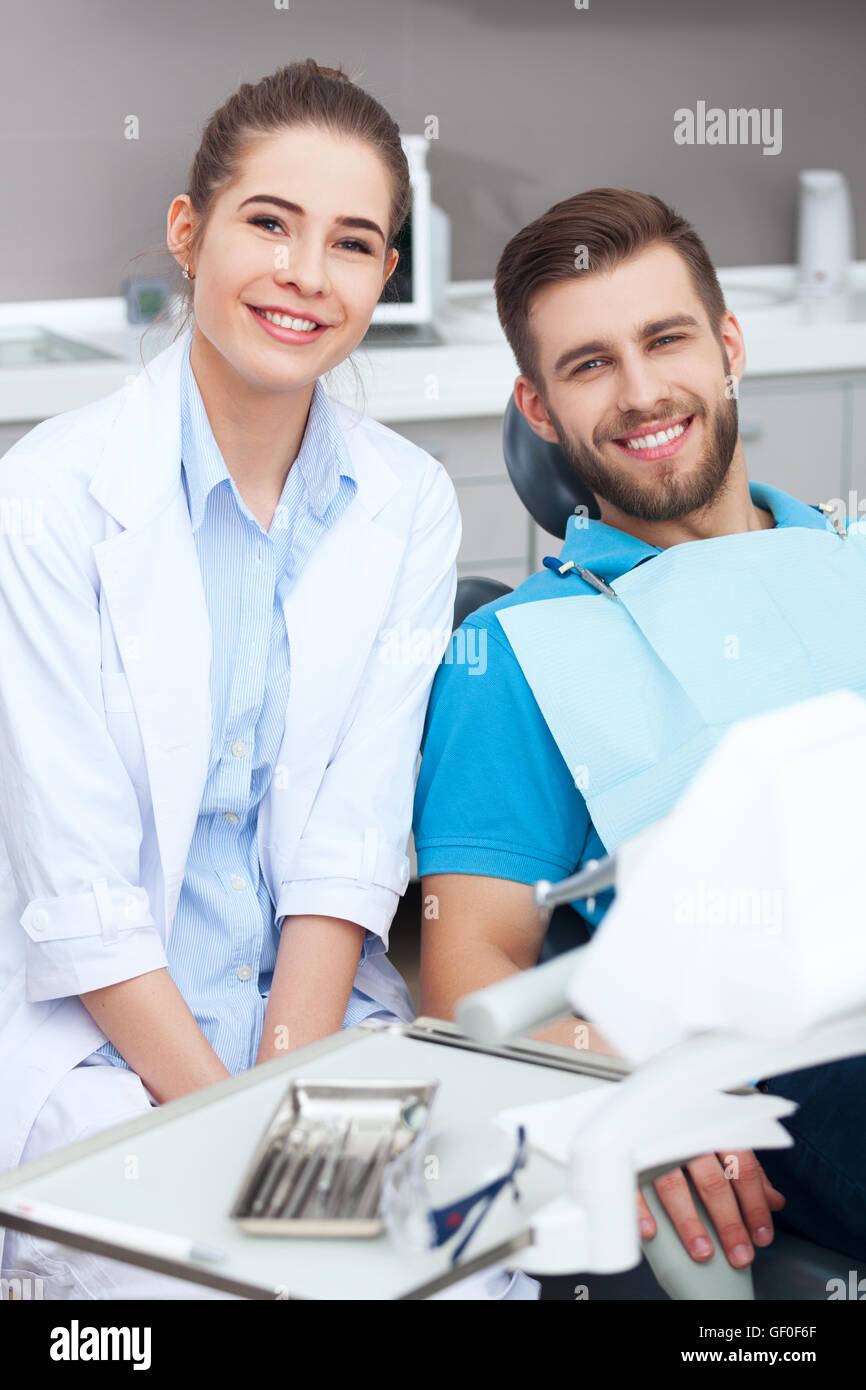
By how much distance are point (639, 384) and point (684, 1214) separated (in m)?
0.82

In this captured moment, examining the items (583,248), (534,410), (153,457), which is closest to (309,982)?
(153,457)

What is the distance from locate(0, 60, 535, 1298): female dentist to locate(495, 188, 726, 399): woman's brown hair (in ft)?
0.58

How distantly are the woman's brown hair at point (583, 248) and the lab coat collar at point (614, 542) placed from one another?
6.4 inches

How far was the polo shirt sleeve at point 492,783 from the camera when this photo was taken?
1476 mm

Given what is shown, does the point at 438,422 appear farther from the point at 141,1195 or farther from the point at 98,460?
the point at 141,1195

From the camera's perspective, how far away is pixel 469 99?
3.49m

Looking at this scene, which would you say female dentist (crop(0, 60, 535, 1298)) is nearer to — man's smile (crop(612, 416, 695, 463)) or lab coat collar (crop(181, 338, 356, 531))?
lab coat collar (crop(181, 338, 356, 531))

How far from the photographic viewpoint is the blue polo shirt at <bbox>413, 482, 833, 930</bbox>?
148cm

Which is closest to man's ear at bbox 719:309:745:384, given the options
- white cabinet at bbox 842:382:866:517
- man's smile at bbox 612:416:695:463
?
man's smile at bbox 612:416:695:463

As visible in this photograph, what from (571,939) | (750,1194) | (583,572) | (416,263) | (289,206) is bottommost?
(750,1194)

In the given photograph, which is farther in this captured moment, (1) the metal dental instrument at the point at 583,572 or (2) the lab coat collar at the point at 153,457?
(1) the metal dental instrument at the point at 583,572

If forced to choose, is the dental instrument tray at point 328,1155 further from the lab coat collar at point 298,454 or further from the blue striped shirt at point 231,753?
the lab coat collar at point 298,454

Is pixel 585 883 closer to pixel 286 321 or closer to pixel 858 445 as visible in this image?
pixel 286 321

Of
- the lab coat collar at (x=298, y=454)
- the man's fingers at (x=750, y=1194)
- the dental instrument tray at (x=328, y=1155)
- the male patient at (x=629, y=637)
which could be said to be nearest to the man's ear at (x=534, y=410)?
the male patient at (x=629, y=637)
